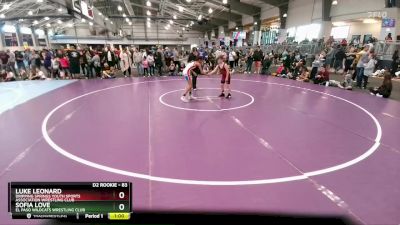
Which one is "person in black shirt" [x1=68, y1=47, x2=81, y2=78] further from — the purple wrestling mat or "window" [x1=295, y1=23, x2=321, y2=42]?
"window" [x1=295, y1=23, x2=321, y2=42]

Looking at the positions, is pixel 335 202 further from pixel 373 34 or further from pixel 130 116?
pixel 373 34

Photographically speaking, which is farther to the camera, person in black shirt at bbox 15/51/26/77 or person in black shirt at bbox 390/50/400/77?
person in black shirt at bbox 15/51/26/77

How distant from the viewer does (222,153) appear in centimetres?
521

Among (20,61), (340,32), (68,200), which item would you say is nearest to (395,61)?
(340,32)

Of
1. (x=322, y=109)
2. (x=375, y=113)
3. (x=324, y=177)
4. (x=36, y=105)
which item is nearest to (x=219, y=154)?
(x=324, y=177)

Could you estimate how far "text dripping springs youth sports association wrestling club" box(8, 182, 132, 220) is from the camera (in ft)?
7.09

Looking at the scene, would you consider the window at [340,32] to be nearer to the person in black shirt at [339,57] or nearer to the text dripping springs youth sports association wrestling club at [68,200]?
the person in black shirt at [339,57]

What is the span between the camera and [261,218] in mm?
3357

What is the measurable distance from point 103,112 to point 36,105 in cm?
289

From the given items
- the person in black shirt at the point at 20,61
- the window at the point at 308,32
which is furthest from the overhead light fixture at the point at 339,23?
the person in black shirt at the point at 20,61

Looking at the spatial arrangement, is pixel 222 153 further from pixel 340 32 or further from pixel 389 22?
pixel 340 32

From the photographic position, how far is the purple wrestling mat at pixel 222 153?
3748mm

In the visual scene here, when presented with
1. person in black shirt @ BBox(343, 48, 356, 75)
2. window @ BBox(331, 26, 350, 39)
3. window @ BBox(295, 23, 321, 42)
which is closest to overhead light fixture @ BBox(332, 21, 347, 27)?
window @ BBox(331, 26, 350, 39)

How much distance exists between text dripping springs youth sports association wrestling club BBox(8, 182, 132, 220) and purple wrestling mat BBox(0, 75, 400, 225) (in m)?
1.16
